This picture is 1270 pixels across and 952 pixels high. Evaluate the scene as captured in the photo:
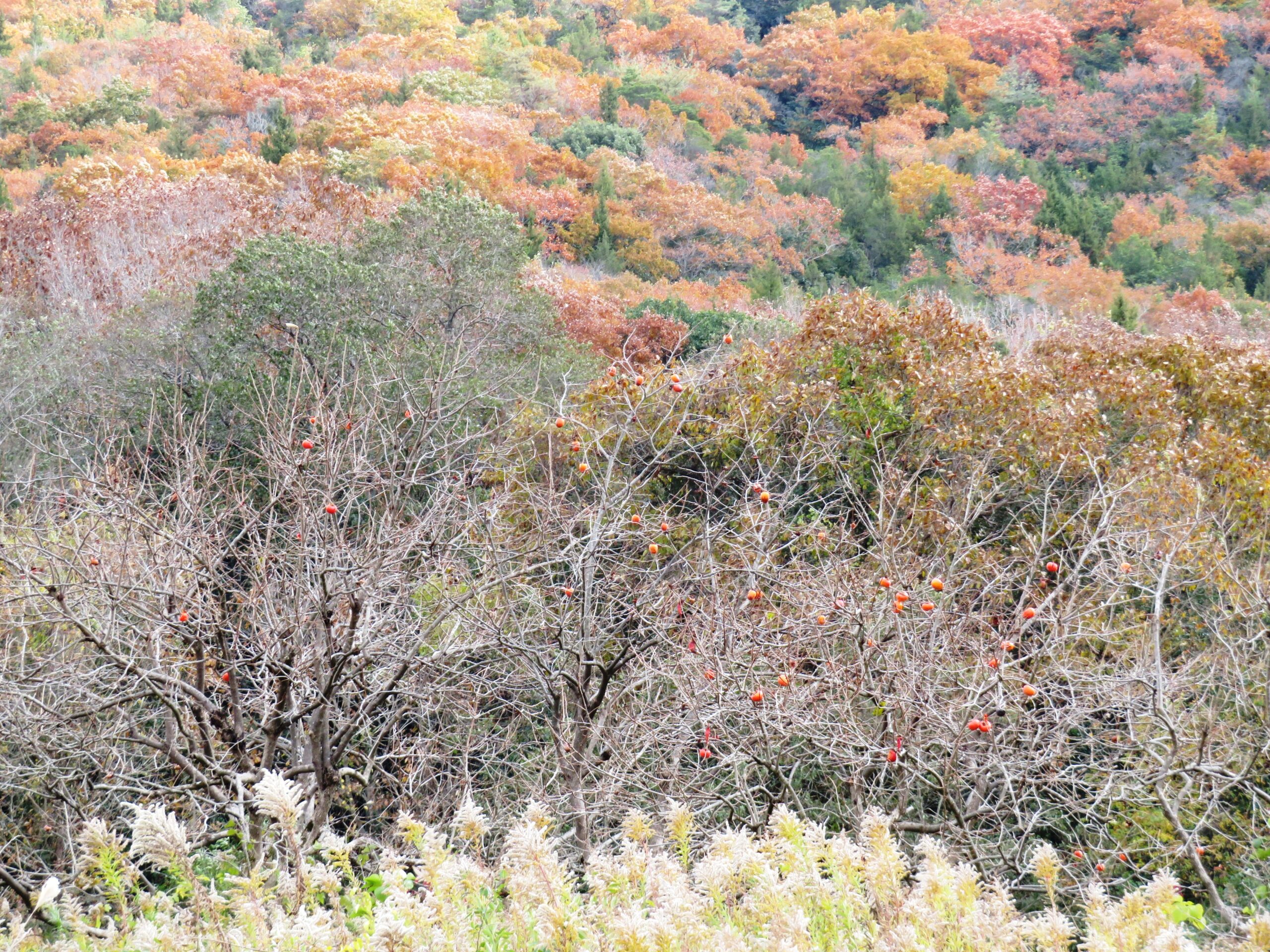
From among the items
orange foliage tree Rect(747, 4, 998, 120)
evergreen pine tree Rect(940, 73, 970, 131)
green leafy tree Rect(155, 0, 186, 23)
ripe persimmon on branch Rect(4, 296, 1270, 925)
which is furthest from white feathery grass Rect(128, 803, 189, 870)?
green leafy tree Rect(155, 0, 186, 23)

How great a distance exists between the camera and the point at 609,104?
30719 mm

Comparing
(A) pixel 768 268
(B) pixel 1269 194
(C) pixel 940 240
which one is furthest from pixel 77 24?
(B) pixel 1269 194

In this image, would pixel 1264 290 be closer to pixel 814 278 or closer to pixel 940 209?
pixel 940 209

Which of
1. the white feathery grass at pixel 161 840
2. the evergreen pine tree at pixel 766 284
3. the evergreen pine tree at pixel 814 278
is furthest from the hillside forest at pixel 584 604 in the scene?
the evergreen pine tree at pixel 814 278

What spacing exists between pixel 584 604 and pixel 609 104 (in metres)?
28.4

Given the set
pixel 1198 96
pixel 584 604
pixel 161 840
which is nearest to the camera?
pixel 161 840

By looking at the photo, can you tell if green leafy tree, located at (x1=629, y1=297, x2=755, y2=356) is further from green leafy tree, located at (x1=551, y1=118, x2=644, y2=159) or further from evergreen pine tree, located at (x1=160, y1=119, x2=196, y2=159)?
evergreen pine tree, located at (x1=160, y1=119, x2=196, y2=159)

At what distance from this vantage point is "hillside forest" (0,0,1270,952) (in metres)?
2.35

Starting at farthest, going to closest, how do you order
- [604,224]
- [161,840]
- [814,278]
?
1. [814,278]
2. [604,224]
3. [161,840]

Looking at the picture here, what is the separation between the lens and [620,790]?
A: 5.09 metres

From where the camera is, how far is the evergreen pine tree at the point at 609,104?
99.5 feet

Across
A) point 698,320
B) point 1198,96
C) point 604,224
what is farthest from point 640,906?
point 1198,96

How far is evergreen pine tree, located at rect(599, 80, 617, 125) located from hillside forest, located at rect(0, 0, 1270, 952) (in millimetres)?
12790

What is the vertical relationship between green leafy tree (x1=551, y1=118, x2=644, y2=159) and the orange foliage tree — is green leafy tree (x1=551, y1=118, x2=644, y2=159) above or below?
below
